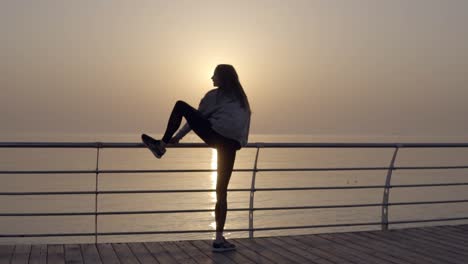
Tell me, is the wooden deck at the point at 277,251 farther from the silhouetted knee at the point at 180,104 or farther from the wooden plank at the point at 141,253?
the silhouetted knee at the point at 180,104

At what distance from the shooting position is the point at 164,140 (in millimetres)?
5008

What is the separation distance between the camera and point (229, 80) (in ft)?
16.7

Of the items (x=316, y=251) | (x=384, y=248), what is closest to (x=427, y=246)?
(x=384, y=248)

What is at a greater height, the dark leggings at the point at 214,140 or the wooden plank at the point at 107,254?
the dark leggings at the point at 214,140

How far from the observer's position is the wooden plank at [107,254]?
189 inches

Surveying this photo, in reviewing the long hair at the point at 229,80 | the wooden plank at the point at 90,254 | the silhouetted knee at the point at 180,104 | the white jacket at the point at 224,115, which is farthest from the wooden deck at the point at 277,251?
the long hair at the point at 229,80

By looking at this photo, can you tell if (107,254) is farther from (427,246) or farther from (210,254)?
(427,246)

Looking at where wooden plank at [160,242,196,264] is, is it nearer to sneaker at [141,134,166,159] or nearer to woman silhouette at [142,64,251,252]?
woman silhouette at [142,64,251,252]

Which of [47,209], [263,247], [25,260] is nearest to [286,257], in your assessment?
[263,247]

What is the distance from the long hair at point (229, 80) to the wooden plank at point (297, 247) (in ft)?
4.37

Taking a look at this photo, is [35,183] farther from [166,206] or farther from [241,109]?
[241,109]

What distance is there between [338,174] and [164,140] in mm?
81655

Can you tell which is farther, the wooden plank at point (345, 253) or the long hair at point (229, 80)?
the long hair at point (229, 80)

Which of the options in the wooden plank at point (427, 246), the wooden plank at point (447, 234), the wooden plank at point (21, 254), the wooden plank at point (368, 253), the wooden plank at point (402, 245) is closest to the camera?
the wooden plank at point (21, 254)
